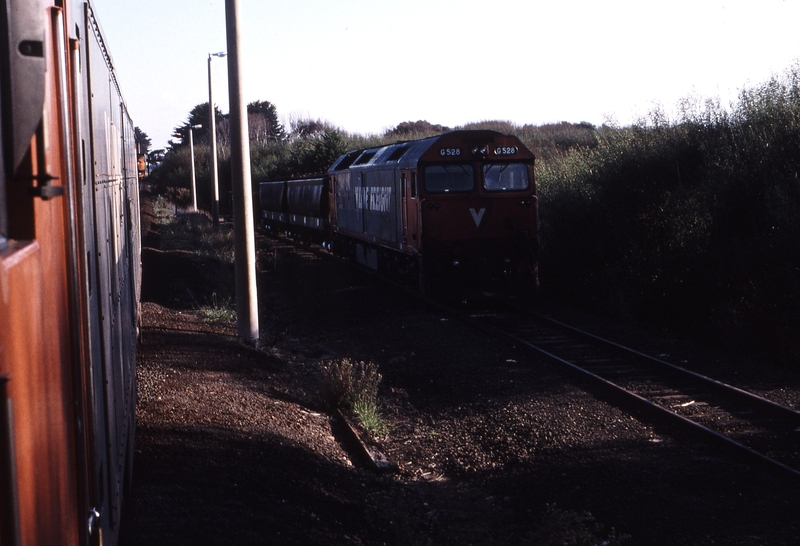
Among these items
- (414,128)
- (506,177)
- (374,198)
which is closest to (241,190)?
(506,177)

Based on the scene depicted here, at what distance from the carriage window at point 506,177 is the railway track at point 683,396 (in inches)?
140

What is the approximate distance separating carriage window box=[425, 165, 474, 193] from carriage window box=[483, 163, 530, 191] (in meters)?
0.33

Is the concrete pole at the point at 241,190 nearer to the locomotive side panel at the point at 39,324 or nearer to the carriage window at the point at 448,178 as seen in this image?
the carriage window at the point at 448,178

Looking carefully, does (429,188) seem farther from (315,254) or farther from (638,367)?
(315,254)

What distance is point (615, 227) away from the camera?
1712cm

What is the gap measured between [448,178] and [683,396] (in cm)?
737

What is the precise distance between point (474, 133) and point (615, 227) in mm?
4025

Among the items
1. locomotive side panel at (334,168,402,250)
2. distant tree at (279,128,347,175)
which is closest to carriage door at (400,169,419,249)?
locomotive side panel at (334,168,402,250)

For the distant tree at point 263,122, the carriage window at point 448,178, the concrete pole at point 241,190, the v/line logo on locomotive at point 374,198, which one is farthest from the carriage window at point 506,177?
the distant tree at point 263,122

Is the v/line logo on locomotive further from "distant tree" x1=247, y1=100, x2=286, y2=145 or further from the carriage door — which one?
"distant tree" x1=247, y1=100, x2=286, y2=145

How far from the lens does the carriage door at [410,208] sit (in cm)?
1503

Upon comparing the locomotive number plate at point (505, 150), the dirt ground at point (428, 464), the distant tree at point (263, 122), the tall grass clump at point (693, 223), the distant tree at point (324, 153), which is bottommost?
the dirt ground at point (428, 464)

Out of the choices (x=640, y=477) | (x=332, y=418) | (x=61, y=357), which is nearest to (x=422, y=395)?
(x=332, y=418)

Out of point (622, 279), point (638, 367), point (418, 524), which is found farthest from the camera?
point (622, 279)
